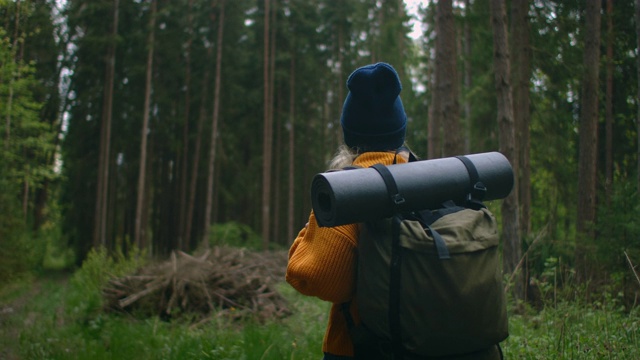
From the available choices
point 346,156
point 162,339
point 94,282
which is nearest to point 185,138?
point 94,282

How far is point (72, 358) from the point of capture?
622 cm

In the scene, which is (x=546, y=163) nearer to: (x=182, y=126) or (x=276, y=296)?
(x=276, y=296)

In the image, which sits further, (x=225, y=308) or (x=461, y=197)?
(x=225, y=308)

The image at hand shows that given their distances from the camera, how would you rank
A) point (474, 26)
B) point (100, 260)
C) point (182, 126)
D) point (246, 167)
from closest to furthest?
point (474, 26) → point (100, 260) → point (182, 126) → point (246, 167)

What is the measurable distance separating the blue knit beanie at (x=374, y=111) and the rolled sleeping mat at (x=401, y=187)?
0.31 metres

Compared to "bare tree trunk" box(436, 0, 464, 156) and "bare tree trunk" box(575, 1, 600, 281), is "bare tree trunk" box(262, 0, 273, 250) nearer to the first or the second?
"bare tree trunk" box(575, 1, 600, 281)

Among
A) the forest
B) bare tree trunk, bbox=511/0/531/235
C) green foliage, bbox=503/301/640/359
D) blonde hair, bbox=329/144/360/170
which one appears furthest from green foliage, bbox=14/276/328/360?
bare tree trunk, bbox=511/0/531/235

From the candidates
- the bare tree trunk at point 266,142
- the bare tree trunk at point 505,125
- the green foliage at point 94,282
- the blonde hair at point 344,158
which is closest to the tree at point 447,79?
the bare tree trunk at point 505,125

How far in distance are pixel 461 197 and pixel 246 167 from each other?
31.6m

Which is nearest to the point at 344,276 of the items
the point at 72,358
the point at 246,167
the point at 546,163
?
the point at 72,358

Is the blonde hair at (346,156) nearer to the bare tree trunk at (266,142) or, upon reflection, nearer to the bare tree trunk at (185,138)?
the bare tree trunk at (266,142)

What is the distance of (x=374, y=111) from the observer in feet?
7.86

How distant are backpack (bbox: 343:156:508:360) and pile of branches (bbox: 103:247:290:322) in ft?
24.5

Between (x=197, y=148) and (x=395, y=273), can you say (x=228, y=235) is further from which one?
(x=395, y=273)
